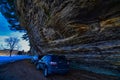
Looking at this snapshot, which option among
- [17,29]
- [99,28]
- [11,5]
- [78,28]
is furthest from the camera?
[17,29]

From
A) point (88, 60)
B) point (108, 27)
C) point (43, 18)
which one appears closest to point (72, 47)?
point (88, 60)

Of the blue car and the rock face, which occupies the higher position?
the rock face

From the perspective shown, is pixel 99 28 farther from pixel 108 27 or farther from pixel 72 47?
pixel 72 47

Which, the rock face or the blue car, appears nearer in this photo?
the rock face

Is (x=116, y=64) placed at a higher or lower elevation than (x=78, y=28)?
lower

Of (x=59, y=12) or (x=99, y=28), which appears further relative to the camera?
(x=59, y=12)

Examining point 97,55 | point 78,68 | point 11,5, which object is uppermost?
point 11,5

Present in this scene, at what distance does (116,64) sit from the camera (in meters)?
9.95

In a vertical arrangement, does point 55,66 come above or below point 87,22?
below

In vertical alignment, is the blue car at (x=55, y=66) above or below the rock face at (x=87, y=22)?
below

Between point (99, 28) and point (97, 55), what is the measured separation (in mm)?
2776

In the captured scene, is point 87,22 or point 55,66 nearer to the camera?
point 87,22

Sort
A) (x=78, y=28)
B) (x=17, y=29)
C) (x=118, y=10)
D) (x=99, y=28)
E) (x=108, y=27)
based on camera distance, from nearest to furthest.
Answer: (x=118, y=10), (x=108, y=27), (x=99, y=28), (x=78, y=28), (x=17, y=29)

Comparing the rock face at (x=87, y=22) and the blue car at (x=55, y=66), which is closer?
the rock face at (x=87, y=22)
